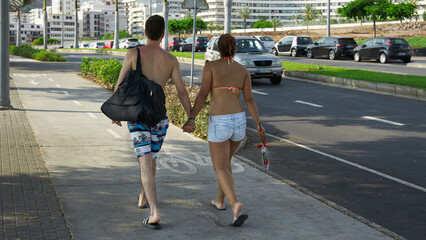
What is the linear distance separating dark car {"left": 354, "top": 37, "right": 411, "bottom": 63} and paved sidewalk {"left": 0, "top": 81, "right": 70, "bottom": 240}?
2717 centimetres

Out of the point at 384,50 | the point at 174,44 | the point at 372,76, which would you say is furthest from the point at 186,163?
the point at 174,44

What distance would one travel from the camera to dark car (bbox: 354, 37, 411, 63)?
3309 cm

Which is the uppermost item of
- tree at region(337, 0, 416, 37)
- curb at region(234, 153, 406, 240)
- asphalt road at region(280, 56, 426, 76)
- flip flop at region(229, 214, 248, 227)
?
tree at region(337, 0, 416, 37)

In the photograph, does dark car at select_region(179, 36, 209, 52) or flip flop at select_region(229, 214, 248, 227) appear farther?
dark car at select_region(179, 36, 209, 52)

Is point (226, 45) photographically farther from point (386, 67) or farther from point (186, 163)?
point (386, 67)

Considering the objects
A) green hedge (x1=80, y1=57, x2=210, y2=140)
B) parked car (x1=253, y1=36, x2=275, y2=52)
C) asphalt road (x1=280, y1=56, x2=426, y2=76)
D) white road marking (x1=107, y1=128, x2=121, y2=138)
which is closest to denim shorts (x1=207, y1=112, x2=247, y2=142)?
green hedge (x1=80, y1=57, x2=210, y2=140)

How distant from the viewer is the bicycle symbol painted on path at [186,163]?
7.66 meters

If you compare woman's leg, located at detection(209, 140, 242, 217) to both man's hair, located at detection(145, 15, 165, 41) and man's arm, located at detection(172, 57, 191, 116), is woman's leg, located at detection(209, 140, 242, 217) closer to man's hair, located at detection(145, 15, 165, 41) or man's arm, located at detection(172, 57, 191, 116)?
man's arm, located at detection(172, 57, 191, 116)

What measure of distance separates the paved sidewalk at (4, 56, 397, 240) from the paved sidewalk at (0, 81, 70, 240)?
9 centimetres

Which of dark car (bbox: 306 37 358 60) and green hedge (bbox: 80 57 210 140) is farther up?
dark car (bbox: 306 37 358 60)

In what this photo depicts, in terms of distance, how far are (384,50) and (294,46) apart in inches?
358

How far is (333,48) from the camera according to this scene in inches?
1463

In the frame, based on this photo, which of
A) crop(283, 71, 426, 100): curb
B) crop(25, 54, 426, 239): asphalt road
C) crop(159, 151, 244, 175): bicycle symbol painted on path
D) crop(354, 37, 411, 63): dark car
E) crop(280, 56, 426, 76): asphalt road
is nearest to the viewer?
crop(25, 54, 426, 239): asphalt road

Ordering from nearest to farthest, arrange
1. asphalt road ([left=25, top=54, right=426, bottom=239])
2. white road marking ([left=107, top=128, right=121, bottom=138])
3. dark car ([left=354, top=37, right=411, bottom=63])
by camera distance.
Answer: asphalt road ([left=25, top=54, right=426, bottom=239]), white road marking ([left=107, top=128, right=121, bottom=138]), dark car ([left=354, top=37, right=411, bottom=63])
